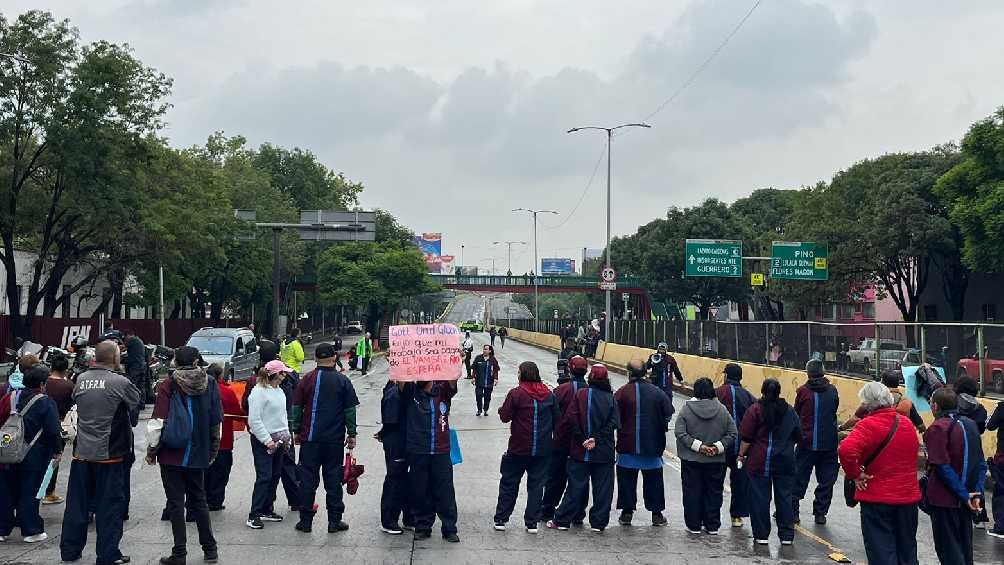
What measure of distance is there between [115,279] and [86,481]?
106 feet

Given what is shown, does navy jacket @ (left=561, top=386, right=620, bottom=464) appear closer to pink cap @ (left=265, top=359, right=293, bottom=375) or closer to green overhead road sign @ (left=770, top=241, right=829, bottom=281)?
pink cap @ (left=265, top=359, right=293, bottom=375)

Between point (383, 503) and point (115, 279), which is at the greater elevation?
point (115, 279)

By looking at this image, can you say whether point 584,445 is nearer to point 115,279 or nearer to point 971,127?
point 115,279

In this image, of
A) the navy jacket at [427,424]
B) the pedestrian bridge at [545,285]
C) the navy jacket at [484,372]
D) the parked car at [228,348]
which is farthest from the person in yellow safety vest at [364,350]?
the pedestrian bridge at [545,285]

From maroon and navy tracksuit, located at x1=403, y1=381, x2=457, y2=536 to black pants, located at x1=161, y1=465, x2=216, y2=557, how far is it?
1.82 meters

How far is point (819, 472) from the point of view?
408 inches

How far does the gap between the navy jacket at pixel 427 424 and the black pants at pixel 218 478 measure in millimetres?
2311

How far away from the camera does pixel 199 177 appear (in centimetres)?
4934

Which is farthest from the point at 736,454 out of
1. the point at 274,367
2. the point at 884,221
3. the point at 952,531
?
the point at 884,221

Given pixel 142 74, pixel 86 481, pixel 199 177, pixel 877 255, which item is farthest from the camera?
pixel 199 177

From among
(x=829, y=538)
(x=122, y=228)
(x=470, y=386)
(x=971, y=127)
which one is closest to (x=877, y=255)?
(x=971, y=127)

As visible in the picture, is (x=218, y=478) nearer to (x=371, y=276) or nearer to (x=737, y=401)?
(x=737, y=401)

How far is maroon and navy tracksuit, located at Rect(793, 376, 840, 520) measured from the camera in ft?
33.1

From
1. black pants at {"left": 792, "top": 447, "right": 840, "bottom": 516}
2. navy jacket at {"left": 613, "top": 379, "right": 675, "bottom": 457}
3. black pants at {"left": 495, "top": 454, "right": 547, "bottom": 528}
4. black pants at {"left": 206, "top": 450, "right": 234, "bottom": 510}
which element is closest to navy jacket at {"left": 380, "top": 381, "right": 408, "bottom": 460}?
black pants at {"left": 495, "top": 454, "right": 547, "bottom": 528}
